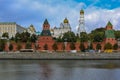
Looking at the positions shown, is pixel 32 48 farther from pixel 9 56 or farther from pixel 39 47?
pixel 9 56

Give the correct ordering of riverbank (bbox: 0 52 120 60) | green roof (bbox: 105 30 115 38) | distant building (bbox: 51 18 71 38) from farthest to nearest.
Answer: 1. distant building (bbox: 51 18 71 38)
2. green roof (bbox: 105 30 115 38)
3. riverbank (bbox: 0 52 120 60)

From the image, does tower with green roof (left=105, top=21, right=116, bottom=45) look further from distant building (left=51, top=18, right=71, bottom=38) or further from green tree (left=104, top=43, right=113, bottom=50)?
distant building (left=51, top=18, right=71, bottom=38)

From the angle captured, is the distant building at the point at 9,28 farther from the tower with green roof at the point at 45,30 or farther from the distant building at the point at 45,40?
the distant building at the point at 45,40

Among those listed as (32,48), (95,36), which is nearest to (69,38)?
(95,36)

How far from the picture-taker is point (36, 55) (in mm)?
59969

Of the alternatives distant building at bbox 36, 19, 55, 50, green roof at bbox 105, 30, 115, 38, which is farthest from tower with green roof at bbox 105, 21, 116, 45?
distant building at bbox 36, 19, 55, 50

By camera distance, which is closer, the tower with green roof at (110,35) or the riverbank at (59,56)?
the riverbank at (59,56)

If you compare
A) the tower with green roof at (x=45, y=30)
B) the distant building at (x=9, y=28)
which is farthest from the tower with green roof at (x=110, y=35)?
the distant building at (x=9, y=28)

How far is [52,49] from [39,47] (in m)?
3.37

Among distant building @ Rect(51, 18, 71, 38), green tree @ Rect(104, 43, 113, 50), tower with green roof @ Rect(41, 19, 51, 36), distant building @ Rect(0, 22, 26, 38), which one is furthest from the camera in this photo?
distant building @ Rect(0, 22, 26, 38)

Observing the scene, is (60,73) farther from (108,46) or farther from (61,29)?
(61,29)

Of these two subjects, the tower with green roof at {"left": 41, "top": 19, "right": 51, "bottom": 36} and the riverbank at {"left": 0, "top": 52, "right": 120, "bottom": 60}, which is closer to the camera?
the riverbank at {"left": 0, "top": 52, "right": 120, "bottom": 60}

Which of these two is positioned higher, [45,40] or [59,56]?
[45,40]

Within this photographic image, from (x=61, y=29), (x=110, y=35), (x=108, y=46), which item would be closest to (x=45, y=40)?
(x=108, y=46)
